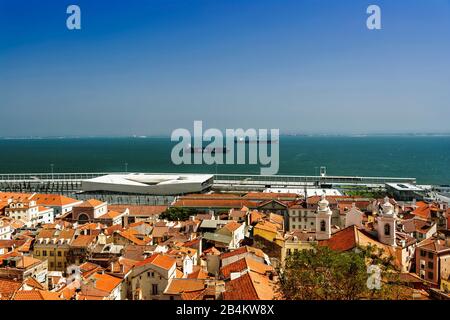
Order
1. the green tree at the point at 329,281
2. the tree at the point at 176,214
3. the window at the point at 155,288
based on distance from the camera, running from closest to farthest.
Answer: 1. the green tree at the point at 329,281
2. the window at the point at 155,288
3. the tree at the point at 176,214

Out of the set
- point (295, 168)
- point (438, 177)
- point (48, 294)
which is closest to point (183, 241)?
point (48, 294)

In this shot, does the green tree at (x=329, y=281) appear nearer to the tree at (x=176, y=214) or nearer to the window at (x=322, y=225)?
the window at (x=322, y=225)

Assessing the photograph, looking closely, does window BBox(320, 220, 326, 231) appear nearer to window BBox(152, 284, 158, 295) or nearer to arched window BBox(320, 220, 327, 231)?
arched window BBox(320, 220, 327, 231)

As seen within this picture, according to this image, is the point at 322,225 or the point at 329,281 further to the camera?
the point at 322,225

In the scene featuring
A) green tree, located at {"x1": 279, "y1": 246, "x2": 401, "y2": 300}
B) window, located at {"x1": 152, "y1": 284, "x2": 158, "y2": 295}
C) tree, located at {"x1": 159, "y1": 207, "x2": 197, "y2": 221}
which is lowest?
tree, located at {"x1": 159, "y1": 207, "x2": 197, "y2": 221}

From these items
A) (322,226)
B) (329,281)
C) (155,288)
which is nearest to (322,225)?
(322,226)

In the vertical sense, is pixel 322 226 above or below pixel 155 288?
above

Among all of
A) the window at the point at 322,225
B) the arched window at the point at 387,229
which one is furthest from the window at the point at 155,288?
the arched window at the point at 387,229

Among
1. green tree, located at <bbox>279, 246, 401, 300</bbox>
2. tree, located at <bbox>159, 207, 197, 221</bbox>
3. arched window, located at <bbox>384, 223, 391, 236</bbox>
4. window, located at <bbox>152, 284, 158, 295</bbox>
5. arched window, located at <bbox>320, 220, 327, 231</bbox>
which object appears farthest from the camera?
tree, located at <bbox>159, 207, 197, 221</bbox>

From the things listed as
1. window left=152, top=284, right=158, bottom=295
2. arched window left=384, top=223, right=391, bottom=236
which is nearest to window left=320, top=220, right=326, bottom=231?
arched window left=384, top=223, right=391, bottom=236

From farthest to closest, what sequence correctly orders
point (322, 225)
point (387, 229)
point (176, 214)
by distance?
point (176, 214)
point (322, 225)
point (387, 229)

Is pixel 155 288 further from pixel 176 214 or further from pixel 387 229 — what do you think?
pixel 176 214
